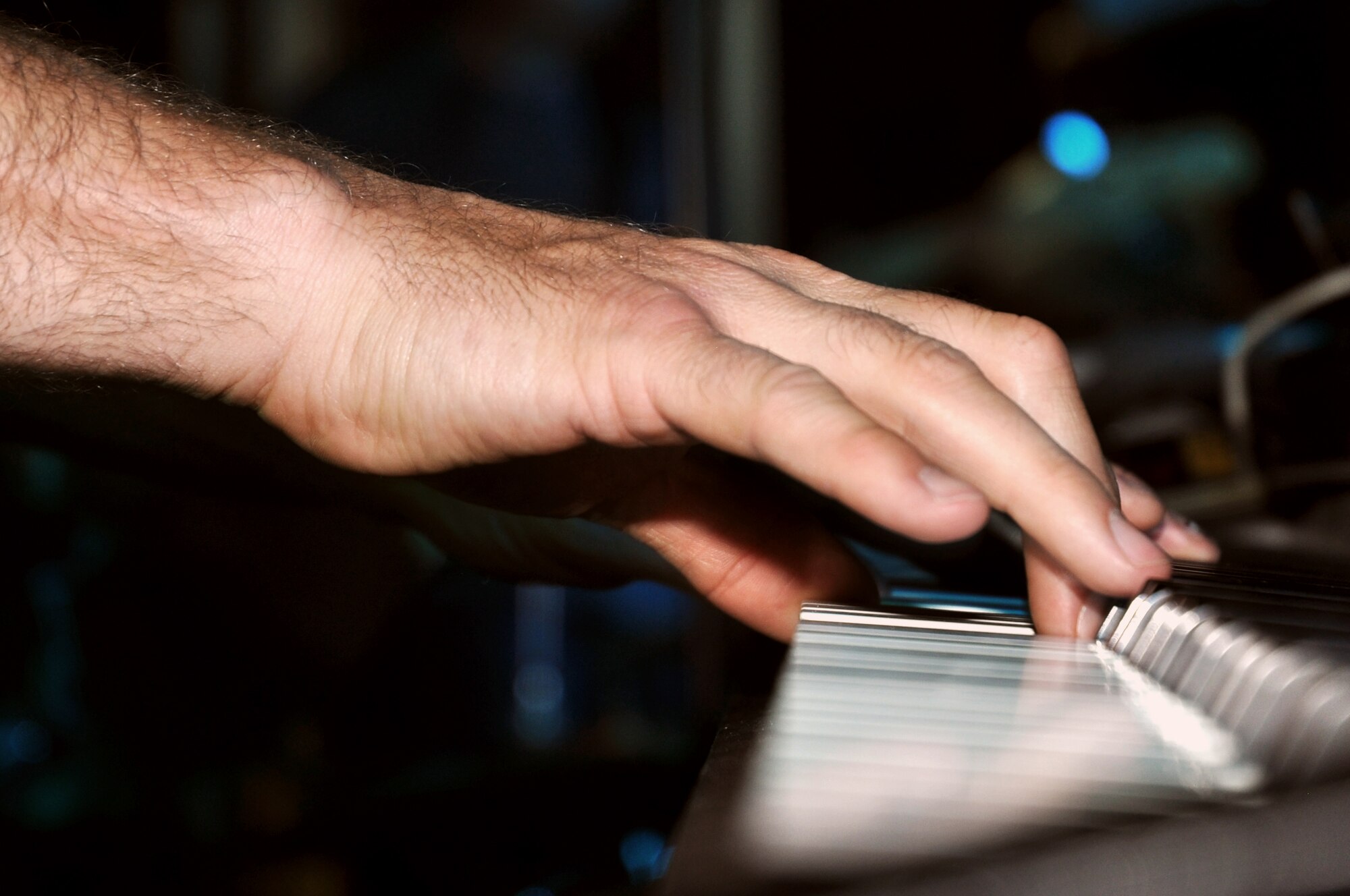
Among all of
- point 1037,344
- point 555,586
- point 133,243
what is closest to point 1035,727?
point 1037,344

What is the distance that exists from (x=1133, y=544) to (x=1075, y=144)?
7.65ft

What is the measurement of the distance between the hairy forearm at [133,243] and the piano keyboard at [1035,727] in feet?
1.13

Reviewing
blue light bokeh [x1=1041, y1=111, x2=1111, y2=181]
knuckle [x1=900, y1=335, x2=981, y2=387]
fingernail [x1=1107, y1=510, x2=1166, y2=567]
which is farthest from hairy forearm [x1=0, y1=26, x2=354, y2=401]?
blue light bokeh [x1=1041, y1=111, x2=1111, y2=181]

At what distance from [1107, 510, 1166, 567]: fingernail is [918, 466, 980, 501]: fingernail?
10 centimetres

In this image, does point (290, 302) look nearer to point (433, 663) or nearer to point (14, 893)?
point (14, 893)

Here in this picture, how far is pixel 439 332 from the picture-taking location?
52 cm

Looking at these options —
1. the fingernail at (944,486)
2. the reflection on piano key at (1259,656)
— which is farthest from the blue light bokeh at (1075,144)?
the fingernail at (944,486)

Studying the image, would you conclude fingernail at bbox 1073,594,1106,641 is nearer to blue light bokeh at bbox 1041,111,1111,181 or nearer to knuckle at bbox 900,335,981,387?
knuckle at bbox 900,335,981,387

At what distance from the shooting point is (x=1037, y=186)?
2.62 metres

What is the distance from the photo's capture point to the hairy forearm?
0.52 meters

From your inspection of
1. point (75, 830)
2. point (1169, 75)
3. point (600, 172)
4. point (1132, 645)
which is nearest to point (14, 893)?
point (75, 830)

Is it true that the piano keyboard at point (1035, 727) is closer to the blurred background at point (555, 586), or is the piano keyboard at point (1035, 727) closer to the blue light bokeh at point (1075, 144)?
the blurred background at point (555, 586)

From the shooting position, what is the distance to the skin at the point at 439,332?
0.48m

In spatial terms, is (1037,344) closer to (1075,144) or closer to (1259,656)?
(1259,656)
